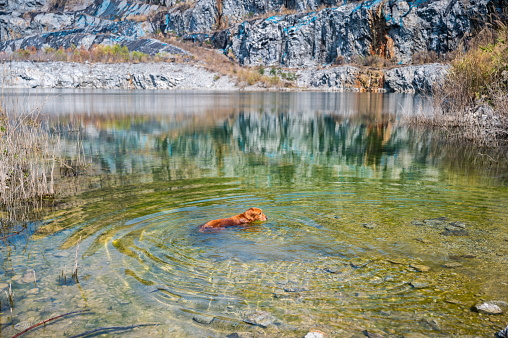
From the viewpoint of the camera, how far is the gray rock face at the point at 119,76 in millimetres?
98000

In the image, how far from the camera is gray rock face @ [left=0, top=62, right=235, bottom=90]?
98000 millimetres

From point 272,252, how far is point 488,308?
251 cm

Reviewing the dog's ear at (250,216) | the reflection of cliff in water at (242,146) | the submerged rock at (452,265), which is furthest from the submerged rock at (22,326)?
the reflection of cliff in water at (242,146)

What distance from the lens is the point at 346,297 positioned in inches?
157

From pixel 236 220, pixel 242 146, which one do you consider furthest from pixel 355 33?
pixel 236 220

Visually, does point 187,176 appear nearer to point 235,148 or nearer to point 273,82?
point 235,148

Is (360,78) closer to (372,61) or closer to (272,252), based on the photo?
(372,61)

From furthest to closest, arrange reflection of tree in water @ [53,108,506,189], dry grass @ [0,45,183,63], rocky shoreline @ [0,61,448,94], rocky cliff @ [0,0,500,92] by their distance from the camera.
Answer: dry grass @ [0,45,183,63]
rocky shoreline @ [0,61,448,94]
rocky cliff @ [0,0,500,92]
reflection of tree in water @ [53,108,506,189]

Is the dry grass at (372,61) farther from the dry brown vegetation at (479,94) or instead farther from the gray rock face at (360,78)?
the dry brown vegetation at (479,94)

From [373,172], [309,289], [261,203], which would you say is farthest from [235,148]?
→ [309,289]

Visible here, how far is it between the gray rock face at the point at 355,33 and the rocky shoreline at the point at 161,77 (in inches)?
390

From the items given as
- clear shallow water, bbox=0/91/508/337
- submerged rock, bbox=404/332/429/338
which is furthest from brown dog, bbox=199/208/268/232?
submerged rock, bbox=404/332/429/338

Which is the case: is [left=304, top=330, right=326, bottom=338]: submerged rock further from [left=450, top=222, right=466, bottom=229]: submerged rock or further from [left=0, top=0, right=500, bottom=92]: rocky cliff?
[left=0, top=0, right=500, bottom=92]: rocky cliff

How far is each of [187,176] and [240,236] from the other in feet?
14.5
